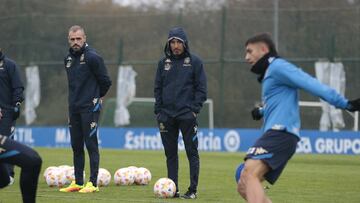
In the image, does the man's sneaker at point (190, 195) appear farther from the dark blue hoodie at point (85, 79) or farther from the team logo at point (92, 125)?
the dark blue hoodie at point (85, 79)

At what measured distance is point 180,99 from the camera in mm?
13102

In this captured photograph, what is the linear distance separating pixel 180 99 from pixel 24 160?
3.86 meters

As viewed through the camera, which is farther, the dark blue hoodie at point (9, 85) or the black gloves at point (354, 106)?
the dark blue hoodie at point (9, 85)

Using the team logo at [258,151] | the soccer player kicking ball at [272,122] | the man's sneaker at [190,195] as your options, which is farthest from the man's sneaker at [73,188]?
the team logo at [258,151]

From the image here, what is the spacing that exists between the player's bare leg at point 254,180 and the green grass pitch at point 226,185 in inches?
143

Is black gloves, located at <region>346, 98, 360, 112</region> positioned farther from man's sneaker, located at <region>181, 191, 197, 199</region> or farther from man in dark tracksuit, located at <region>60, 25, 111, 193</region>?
man in dark tracksuit, located at <region>60, 25, 111, 193</region>

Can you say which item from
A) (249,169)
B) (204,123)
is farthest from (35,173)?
(204,123)

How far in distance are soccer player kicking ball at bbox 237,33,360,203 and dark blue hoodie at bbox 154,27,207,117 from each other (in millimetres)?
3835

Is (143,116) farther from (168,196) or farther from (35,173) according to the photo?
(35,173)

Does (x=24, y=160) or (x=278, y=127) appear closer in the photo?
(x=278, y=127)

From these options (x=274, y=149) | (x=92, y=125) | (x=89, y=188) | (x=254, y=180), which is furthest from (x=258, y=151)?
(x=89, y=188)

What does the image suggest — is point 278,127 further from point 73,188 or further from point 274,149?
point 73,188

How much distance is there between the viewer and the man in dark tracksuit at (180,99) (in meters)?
13.1

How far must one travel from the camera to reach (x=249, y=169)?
9.03 m
